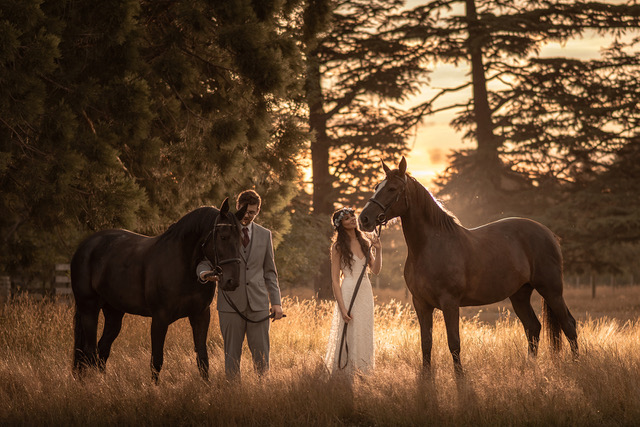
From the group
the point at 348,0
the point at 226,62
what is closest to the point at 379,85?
the point at 348,0

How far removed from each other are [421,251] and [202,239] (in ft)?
7.49

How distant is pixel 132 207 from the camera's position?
9086mm

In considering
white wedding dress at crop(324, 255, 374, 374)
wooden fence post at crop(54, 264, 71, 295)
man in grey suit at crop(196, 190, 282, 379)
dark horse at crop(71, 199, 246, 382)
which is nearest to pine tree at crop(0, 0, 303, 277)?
dark horse at crop(71, 199, 246, 382)

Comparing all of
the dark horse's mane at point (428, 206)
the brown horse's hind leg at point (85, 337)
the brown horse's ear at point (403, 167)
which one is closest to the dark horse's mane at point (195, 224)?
the brown horse's hind leg at point (85, 337)

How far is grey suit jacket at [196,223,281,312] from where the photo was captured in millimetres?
6250

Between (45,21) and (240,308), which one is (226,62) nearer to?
(45,21)

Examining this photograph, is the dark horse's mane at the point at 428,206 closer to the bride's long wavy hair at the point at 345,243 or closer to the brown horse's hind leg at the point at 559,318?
the bride's long wavy hair at the point at 345,243

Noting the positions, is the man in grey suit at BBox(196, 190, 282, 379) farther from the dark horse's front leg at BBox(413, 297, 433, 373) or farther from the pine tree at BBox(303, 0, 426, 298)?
the pine tree at BBox(303, 0, 426, 298)

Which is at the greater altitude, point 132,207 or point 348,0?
point 348,0

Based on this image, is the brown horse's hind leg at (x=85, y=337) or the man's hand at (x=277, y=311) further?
the brown horse's hind leg at (x=85, y=337)

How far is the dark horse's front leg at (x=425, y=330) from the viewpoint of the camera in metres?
6.73

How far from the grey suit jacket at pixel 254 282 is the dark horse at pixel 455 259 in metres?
1.01

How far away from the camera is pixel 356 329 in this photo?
6969 millimetres

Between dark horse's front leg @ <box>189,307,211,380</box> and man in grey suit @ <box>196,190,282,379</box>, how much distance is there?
6.5 inches
